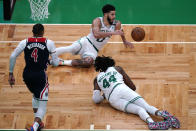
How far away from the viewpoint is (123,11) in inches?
418

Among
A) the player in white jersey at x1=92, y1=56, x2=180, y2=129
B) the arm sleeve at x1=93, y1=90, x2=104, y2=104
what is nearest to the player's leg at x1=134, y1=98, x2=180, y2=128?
the player in white jersey at x1=92, y1=56, x2=180, y2=129

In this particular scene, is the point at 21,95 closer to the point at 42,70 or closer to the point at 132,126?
the point at 42,70

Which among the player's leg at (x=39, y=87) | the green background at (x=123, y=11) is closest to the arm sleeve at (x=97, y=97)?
the player's leg at (x=39, y=87)

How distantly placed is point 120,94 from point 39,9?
3.87 metres

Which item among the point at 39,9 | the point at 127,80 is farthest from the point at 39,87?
the point at 39,9

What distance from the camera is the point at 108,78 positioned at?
24.6ft

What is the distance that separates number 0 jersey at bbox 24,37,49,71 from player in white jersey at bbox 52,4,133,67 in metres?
1.72

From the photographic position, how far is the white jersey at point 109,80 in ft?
24.5

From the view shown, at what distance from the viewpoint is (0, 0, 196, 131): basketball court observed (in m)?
7.46

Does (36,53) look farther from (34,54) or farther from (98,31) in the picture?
(98,31)

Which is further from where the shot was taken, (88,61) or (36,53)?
(88,61)

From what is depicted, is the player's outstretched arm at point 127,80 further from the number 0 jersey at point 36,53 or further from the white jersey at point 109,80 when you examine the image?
the number 0 jersey at point 36,53

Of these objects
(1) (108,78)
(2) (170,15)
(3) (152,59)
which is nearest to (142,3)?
(2) (170,15)

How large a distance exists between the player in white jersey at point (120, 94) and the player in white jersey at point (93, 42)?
1042mm
